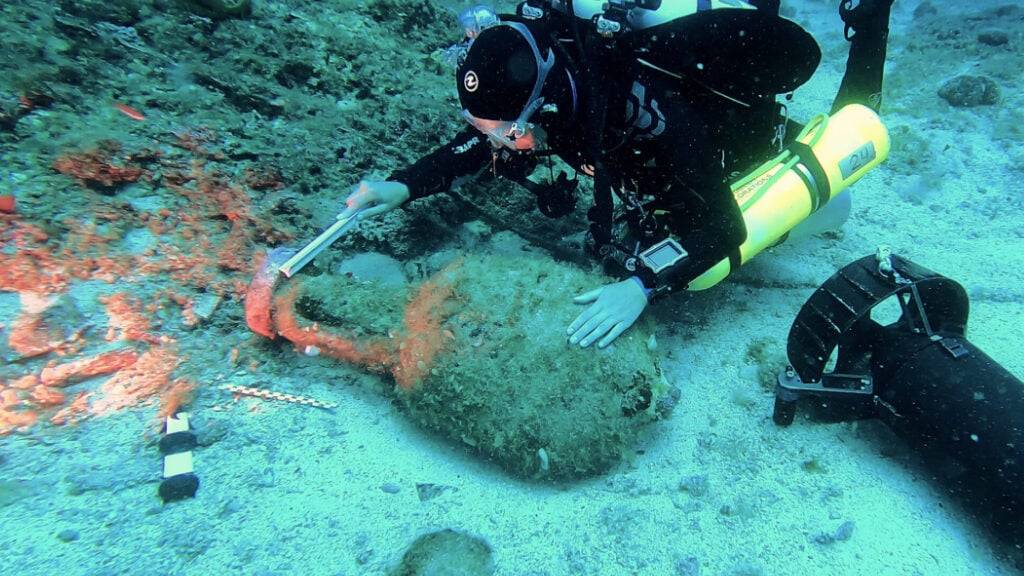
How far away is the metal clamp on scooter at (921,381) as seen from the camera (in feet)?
5.95

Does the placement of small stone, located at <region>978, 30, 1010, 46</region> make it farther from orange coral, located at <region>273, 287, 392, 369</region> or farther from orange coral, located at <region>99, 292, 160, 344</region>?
orange coral, located at <region>99, 292, 160, 344</region>

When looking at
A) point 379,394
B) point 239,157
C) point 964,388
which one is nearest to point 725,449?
point 964,388

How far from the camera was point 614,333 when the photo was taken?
227cm

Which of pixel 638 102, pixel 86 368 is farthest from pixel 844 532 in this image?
pixel 86 368

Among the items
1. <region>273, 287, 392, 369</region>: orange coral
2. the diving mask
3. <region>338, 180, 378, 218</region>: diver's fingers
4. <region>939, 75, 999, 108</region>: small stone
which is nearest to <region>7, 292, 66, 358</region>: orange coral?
<region>273, 287, 392, 369</region>: orange coral

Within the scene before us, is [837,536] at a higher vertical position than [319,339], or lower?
lower

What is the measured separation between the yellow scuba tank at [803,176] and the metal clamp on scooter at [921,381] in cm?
58

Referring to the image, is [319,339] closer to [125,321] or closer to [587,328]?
[125,321]

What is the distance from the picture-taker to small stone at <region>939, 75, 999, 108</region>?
5004 millimetres

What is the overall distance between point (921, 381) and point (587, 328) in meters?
1.38

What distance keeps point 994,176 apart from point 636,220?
372 cm

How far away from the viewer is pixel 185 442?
2000 mm

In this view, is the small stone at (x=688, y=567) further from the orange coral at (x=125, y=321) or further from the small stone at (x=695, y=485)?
the orange coral at (x=125, y=321)

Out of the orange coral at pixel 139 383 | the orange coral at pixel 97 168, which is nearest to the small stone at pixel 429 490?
the orange coral at pixel 139 383
